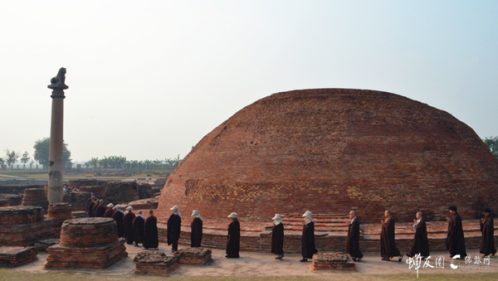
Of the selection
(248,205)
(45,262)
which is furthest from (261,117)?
(45,262)

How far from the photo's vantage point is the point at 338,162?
12.4 meters

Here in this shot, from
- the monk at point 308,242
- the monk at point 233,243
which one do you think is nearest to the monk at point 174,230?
the monk at point 233,243

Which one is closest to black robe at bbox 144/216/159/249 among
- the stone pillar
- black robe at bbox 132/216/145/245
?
black robe at bbox 132/216/145/245

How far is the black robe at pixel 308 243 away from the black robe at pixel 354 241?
0.73 meters

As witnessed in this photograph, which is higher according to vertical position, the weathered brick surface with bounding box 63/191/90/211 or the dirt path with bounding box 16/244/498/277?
the weathered brick surface with bounding box 63/191/90/211

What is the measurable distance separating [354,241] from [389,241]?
692mm

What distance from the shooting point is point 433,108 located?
14727mm

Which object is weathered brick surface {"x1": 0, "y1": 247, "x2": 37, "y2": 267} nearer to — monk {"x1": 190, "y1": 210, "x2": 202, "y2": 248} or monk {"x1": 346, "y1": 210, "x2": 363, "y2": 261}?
monk {"x1": 190, "y1": 210, "x2": 202, "y2": 248}

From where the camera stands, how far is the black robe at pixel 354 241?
9281mm

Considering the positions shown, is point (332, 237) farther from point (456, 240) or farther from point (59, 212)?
point (59, 212)

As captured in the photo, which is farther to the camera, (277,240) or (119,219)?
(119,219)

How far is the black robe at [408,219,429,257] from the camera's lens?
30.0ft

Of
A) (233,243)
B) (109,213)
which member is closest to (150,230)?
(233,243)

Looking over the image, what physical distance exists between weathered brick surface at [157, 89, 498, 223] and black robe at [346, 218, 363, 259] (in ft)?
6.74
